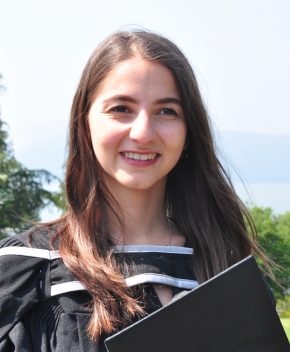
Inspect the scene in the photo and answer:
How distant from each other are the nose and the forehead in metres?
0.07

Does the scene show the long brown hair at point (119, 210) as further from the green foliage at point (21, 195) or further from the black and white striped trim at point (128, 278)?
the green foliage at point (21, 195)

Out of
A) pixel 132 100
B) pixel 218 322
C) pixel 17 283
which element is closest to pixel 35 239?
pixel 17 283

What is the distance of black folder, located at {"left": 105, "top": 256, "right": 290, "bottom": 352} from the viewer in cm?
194

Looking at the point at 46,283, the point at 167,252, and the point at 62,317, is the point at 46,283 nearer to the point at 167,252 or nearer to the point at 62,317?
the point at 62,317

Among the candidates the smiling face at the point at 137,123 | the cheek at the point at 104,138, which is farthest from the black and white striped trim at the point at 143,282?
the cheek at the point at 104,138

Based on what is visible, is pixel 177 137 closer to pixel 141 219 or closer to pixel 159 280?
pixel 141 219

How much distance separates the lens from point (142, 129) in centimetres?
228

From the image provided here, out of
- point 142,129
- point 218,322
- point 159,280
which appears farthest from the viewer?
point 159,280

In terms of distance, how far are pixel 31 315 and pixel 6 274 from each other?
0.47 ft

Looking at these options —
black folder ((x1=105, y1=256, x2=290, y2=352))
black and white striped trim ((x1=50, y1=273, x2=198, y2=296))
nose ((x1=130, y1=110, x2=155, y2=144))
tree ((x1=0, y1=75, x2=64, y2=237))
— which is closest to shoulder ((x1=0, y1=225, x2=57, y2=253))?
black and white striped trim ((x1=50, y1=273, x2=198, y2=296))

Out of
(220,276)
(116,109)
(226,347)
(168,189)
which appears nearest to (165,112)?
(116,109)

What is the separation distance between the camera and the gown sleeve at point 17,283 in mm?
2297

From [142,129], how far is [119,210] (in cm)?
33

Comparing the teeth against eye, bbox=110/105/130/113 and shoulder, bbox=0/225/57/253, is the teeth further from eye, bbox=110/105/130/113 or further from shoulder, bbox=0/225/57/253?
shoulder, bbox=0/225/57/253
